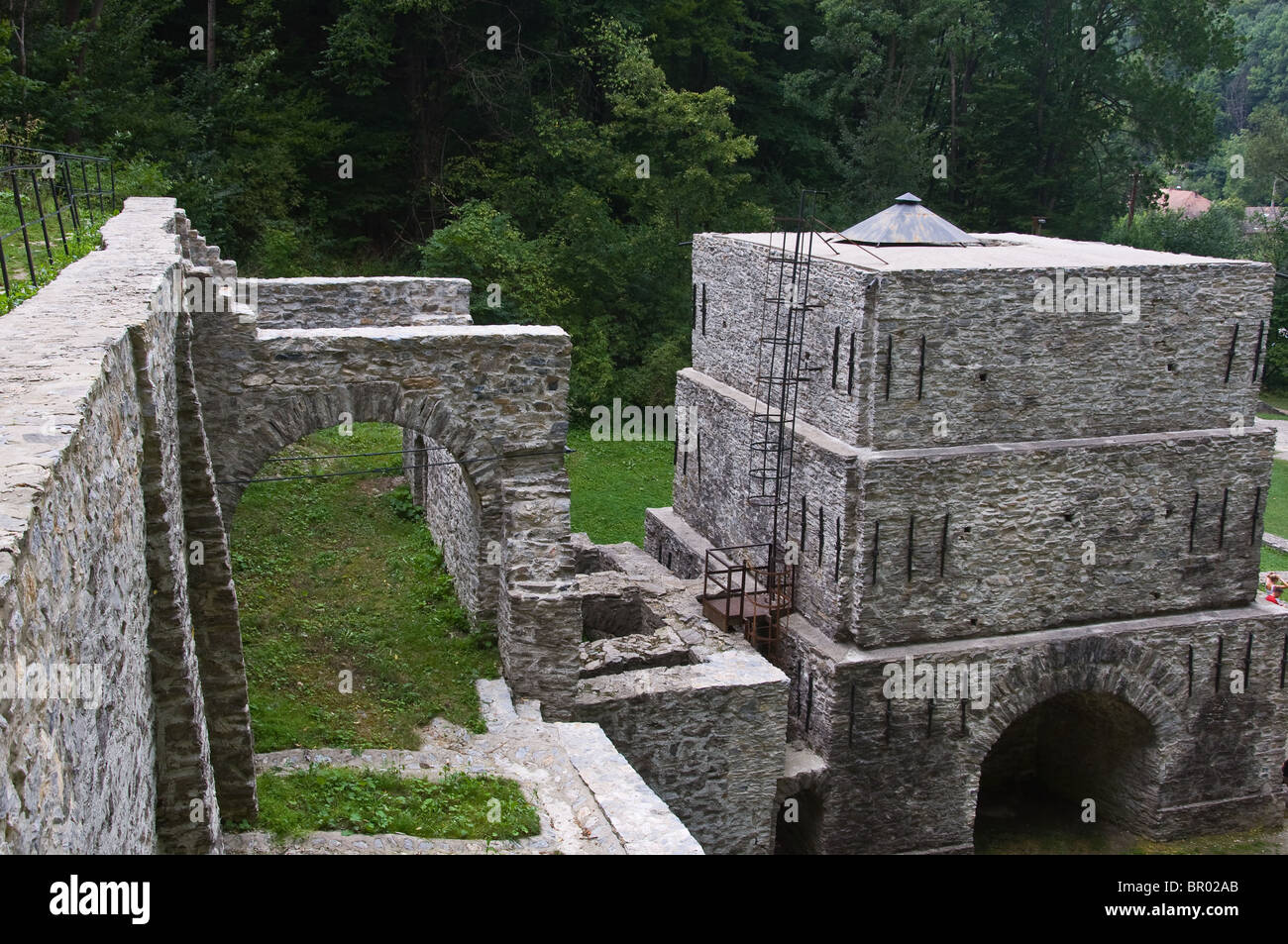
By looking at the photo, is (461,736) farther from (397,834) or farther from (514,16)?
(514,16)

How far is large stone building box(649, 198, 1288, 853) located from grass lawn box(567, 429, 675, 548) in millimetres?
6275

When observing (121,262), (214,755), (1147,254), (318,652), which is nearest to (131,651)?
(214,755)

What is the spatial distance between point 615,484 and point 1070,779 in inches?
416

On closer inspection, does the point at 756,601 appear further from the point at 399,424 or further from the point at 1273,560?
the point at 1273,560

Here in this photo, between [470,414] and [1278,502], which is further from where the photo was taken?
[1278,502]

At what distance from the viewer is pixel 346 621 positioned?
11.9m

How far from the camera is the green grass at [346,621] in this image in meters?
10.2

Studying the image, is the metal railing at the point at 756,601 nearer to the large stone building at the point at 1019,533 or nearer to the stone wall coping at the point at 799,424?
the large stone building at the point at 1019,533

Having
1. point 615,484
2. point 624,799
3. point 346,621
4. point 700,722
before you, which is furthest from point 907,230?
point 615,484

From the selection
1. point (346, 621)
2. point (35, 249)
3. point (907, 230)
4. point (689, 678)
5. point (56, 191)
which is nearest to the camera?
point (35, 249)

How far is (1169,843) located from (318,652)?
11.0 m

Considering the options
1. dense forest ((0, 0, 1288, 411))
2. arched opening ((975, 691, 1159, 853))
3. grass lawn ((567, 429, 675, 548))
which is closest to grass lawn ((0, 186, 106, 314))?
dense forest ((0, 0, 1288, 411))

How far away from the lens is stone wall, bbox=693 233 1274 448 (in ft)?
44.5

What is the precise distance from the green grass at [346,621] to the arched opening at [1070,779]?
7.56 m
